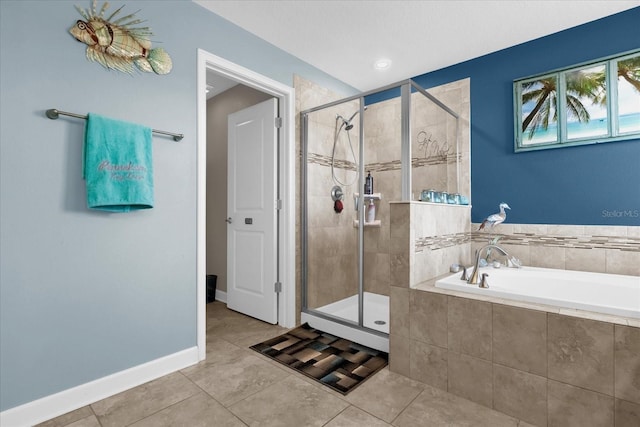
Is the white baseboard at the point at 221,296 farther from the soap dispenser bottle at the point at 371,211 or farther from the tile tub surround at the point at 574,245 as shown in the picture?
the tile tub surround at the point at 574,245

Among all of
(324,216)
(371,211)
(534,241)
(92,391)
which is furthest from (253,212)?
(534,241)

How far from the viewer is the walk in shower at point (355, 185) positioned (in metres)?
2.74

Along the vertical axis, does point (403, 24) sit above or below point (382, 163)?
above

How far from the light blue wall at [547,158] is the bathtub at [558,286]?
425mm

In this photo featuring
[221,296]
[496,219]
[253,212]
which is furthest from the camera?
[221,296]

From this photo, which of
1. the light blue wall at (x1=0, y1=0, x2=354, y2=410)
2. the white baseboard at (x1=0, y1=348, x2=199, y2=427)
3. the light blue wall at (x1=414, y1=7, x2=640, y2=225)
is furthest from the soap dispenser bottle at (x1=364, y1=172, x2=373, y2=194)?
the white baseboard at (x1=0, y1=348, x2=199, y2=427)

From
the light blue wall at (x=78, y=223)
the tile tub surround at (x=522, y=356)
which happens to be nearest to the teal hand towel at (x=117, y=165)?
the light blue wall at (x=78, y=223)

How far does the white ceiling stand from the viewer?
213 centimetres

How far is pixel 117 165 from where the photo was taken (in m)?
1.70

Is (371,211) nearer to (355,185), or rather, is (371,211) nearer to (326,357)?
(355,185)

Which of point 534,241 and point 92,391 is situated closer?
point 92,391

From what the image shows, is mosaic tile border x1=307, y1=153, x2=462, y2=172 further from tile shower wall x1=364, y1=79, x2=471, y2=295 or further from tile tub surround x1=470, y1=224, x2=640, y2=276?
tile tub surround x1=470, y1=224, x2=640, y2=276

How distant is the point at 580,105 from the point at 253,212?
271cm

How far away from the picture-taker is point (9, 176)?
145cm
